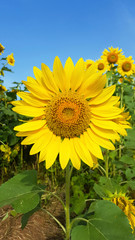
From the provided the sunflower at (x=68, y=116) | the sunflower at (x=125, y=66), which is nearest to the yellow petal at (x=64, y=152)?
the sunflower at (x=68, y=116)

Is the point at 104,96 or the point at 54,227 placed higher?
the point at 104,96

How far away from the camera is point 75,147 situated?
1382 millimetres

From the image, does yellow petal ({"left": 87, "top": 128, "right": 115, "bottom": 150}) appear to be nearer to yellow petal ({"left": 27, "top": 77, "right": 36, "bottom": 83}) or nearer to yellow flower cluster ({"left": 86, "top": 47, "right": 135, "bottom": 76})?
yellow petal ({"left": 27, "top": 77, "right": 36, "bottom": 83})

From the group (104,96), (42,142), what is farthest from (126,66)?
(42,142)

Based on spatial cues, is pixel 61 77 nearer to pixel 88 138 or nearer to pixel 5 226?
pixel 88 138

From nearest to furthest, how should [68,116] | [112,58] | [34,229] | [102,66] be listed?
[68,116] → [34,229] → [102,66] → [112,58]

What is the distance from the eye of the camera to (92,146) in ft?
4.49

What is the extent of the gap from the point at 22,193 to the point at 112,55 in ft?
12.8

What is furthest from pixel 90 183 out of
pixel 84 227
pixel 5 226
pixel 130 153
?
pixel 84 227

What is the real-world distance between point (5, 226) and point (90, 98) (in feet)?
6.08

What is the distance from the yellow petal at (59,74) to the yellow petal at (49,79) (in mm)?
25

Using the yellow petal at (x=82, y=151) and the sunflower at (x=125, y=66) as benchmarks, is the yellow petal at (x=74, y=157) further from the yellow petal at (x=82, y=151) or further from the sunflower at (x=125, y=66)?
the sunflower at (x=125, y=66)

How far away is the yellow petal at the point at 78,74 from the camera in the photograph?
128 centimetres

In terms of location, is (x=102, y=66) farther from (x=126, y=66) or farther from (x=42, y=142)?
(x=42, y=142)
